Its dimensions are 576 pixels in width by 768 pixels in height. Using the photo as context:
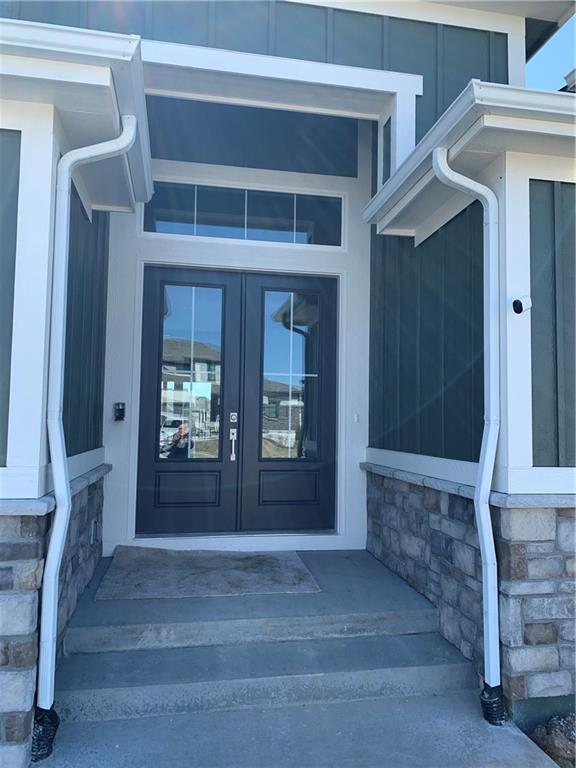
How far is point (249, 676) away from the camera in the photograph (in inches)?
97.7

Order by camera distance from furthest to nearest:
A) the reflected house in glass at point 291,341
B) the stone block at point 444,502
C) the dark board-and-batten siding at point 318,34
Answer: the dark board-and-batten siding at point 318,34, the stone block at point 444,502, the reflected house in glass at point 291,341

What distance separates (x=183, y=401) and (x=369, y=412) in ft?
4.71

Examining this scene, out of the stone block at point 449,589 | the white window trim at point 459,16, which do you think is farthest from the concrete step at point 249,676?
the white window trim at point 459,16

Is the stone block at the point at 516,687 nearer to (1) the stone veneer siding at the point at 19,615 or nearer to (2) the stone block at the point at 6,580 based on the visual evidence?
(1) the stone veneer siding at the point at 19,615

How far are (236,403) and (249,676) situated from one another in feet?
6.89

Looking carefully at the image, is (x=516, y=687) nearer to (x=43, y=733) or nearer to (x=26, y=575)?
(x=43, y=733)

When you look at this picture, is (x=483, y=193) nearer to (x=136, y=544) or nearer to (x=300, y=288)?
(x=300, y=288)

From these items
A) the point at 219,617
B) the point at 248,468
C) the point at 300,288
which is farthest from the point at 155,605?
the point at 300,288

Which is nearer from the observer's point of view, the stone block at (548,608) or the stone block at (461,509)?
the stone block at (548,608)

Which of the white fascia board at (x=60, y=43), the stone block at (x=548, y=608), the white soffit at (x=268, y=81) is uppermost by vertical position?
the white soffit at (x=268, y=81)

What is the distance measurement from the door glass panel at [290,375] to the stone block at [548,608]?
2.12 m

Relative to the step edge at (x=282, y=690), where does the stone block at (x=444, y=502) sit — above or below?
above

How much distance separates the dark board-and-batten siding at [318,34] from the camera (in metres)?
3.17

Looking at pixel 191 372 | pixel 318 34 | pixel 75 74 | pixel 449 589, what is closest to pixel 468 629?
pixel 449 589
